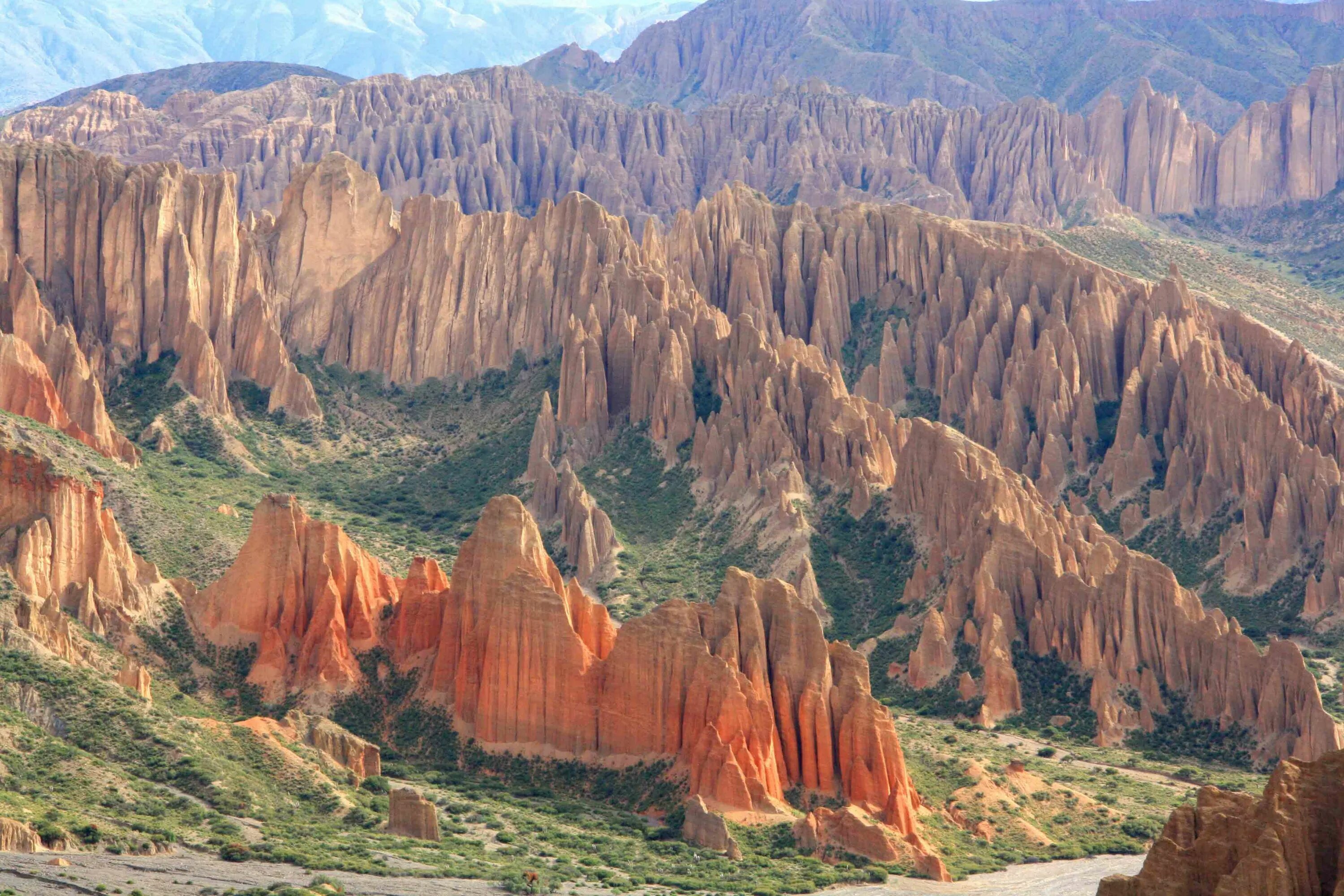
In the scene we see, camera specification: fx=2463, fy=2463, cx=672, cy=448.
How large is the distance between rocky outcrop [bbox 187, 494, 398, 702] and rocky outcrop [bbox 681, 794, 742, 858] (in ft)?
73.0

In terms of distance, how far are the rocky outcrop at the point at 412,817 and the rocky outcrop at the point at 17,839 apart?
1631 cm

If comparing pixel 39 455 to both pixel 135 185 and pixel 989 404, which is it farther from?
pixel 989 404

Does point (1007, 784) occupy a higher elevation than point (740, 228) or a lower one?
lower

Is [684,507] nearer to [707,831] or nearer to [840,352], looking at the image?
[840,352]

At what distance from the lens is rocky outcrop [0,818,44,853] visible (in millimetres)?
80125

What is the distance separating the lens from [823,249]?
631ft

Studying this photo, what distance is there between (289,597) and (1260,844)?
62.6 m

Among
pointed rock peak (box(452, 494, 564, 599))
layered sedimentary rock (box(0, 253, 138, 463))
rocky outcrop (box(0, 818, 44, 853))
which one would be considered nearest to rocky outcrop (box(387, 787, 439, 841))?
rocky outcrop (box(0, 818, 44, 853))

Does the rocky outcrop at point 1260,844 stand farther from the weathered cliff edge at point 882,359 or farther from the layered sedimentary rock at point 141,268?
the layered sedimentary rock at point 141,268

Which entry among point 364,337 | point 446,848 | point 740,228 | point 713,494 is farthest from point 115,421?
point 446,848

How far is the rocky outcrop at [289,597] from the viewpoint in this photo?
114 m

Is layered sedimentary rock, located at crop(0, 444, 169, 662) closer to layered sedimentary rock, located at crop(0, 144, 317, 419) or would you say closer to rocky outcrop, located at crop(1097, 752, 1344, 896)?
layered sedimentary rock, located at crop(0, 144, 317, 419)

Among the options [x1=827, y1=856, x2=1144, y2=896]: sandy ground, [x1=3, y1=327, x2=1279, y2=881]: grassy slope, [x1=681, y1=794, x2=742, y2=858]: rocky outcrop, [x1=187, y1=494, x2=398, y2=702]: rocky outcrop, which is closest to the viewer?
[x1=3, y1=327, x2=1279, y2=881]: grassy slope

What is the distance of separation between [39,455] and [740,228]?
88.4 m
